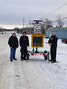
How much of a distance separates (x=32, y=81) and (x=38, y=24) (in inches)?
305

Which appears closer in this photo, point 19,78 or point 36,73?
point 19,78

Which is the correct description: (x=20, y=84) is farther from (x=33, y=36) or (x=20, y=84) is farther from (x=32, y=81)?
(x=33, y=36)

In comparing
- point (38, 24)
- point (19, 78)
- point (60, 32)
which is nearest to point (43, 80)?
point (19, 78)

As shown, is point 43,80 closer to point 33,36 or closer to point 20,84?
point 20,84

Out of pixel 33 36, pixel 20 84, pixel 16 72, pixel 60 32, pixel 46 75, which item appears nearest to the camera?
pixel 20 84

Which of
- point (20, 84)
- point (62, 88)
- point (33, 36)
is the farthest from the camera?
point (33, 36)

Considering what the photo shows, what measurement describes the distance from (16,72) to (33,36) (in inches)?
187

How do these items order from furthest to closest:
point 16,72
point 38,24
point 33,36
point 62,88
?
point 38,24
point 33,36
point 16,72
point 62,88

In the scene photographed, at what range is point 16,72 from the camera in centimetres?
896

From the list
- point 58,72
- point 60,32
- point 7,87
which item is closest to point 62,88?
point 7,87

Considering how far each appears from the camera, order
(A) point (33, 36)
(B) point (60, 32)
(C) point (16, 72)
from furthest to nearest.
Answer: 1. (B) point (60, 32)
2. (A) point (33, 36)
3. (C) point (16, 72)

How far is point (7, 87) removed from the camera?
21.6ft

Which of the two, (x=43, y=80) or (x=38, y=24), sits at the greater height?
(x=38, y=24)

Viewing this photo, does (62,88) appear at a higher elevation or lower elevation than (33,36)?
lower
